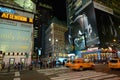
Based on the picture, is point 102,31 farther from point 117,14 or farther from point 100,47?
point 117,14

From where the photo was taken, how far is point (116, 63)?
18.2 metres

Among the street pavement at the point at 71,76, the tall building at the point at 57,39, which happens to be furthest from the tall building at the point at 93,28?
the street pavement at the point at 71,76

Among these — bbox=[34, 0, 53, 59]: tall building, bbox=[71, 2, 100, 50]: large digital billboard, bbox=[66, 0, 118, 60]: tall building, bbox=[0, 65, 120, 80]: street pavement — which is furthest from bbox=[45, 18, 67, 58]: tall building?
bbox=[0, 65, 120, 80]: street pavement

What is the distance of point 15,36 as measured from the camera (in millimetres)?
32719

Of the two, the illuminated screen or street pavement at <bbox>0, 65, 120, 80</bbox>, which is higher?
the illuminated screen

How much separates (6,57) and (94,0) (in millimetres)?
55930

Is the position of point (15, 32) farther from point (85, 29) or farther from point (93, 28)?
point (85, 29)

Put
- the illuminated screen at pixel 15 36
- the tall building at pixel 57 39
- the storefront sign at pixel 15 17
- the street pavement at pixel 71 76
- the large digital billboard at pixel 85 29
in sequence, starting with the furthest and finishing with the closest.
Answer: the tall building at pixel 57 39
the large digital billboard at pixel 85 29
the storefront sign at pixel 15 17
the illuminated screen at pixel 15 36
the street pavement at pixel 71 76

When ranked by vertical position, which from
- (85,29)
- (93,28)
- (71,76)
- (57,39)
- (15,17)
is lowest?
(71,76)

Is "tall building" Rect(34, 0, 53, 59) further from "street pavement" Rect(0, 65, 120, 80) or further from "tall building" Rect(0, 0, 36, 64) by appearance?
"street pavement" Rect(0, 65, 120, 80)

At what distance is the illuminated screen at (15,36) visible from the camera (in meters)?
30.9

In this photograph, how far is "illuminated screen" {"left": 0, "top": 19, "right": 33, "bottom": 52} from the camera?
102 ft

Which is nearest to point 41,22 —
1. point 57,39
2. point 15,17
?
point 57,39

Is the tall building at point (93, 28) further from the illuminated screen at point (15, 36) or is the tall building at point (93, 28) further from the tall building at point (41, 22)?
the tall building at point (41, 22)
